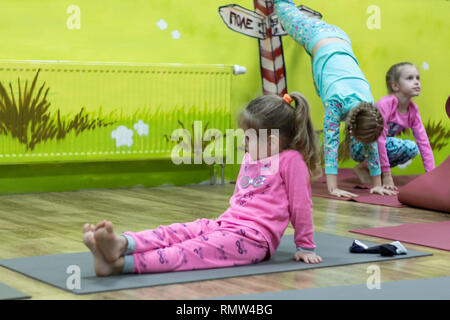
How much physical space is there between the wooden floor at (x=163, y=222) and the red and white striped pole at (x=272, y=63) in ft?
2.18

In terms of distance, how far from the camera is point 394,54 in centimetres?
547

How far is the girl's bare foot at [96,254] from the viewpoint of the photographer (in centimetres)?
215

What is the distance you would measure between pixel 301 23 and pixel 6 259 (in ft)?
8.57

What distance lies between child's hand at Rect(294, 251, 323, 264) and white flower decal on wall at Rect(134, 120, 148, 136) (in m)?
2.08

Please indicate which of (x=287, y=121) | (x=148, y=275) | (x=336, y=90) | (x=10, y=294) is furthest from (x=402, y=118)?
(x=10, y=294)

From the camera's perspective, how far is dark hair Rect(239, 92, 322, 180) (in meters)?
2.52

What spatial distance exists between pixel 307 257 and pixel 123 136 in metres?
2.10

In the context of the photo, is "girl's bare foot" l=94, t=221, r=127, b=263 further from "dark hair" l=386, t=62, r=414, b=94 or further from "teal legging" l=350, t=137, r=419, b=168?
"dark hair" l=386, t=62, r=414, b=94

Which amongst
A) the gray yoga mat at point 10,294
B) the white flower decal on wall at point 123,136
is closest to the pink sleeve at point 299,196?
the gray yoga mat at point 10,294

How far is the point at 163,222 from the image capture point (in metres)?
3.35

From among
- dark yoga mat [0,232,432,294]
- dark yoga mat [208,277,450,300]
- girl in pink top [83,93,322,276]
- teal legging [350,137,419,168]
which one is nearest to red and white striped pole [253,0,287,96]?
teal legging [350,137,419,168]
